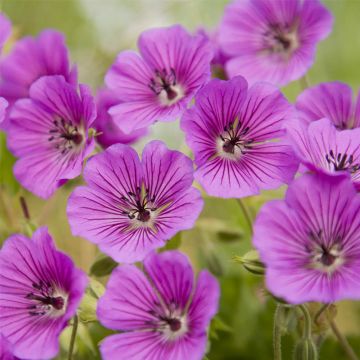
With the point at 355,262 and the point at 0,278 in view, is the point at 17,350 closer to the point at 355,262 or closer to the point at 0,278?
the point at 0,278

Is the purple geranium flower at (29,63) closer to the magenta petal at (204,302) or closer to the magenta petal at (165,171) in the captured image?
the magenta petal at (165,171)

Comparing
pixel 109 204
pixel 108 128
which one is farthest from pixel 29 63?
pixel 109 204

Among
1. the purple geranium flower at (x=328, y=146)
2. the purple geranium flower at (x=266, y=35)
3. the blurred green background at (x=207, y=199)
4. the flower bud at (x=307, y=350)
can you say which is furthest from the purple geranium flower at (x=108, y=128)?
the flower bud at (x=307, y=350)

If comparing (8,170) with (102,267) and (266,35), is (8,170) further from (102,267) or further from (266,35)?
(266,35)

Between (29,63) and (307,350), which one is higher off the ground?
(29,63)

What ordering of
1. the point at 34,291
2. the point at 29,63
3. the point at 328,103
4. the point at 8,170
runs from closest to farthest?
the point at 34,291 < the point at 328,103 < the point at 29,63 < the point at 8,170

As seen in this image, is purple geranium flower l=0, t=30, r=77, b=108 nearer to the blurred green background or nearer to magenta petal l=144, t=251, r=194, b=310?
the blurred green background
